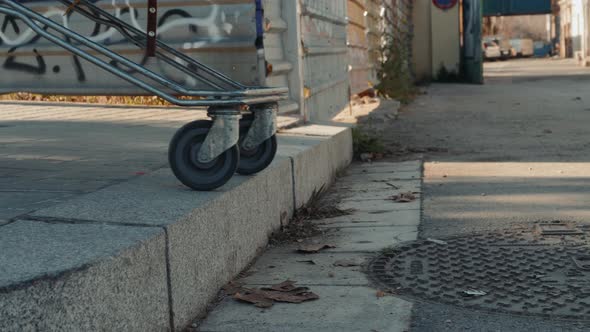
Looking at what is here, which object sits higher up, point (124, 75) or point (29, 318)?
point (124, 75)

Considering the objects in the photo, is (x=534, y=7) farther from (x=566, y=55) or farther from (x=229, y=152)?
(x=229, y=152)

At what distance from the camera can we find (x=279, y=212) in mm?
4355

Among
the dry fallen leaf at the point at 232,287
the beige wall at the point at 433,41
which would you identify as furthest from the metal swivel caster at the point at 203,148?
the beige wall at the point at 433,41

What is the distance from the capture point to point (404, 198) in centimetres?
527

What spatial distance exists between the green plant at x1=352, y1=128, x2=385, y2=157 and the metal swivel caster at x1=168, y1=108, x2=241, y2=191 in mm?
4227

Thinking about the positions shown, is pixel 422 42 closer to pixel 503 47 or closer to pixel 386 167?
pixel 386 167

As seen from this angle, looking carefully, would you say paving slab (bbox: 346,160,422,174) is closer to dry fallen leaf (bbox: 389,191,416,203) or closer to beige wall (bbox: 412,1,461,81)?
dry fallen leaf (bbox: 389,191,416,203)

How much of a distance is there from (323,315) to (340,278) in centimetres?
50

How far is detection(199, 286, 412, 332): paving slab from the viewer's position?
113 inches

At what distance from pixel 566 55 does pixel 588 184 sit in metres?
45.5

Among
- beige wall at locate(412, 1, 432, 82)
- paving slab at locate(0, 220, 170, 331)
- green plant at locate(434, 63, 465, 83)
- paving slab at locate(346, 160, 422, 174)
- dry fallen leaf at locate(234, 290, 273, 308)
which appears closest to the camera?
paving slab at locate(0, 220, 170, 331)

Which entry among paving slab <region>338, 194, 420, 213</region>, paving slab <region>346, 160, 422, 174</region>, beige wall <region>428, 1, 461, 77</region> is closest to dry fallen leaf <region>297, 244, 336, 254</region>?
paving slab <region>338, 194, 420, 213</region>

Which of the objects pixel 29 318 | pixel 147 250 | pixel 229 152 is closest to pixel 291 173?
pixel 229 152

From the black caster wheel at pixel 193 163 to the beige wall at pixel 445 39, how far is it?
19.8 metres
